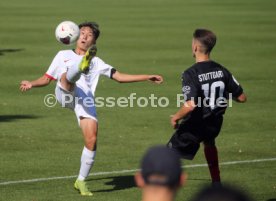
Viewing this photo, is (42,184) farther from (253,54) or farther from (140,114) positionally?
(253,54)

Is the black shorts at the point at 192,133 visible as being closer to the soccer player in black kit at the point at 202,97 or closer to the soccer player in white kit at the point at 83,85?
the soccer player in black kit at the point at 202,97

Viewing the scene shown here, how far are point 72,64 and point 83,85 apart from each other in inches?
13.7

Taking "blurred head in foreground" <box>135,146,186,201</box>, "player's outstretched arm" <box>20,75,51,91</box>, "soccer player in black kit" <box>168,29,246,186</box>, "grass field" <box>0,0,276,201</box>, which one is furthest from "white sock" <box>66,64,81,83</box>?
"blurred head in foreground" <box>135,146,186,201</box>

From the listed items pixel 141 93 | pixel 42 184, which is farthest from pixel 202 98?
pixel 141 93

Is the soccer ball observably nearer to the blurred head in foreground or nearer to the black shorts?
the black shorts

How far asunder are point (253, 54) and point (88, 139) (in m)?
17.7

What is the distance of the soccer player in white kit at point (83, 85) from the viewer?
1169cm

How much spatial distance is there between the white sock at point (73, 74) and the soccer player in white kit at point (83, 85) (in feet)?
0.53

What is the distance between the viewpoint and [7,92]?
20969 mm

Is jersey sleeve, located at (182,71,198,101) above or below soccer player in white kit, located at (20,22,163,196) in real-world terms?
above

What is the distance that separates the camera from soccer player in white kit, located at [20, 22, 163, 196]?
11.7 metres

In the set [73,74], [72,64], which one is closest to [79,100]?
[72,64]

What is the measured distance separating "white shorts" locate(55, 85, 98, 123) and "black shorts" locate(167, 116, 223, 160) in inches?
50.6

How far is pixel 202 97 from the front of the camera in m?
10.8
